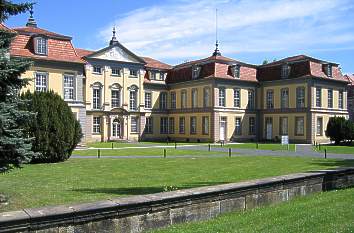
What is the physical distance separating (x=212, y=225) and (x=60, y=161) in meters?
18.0

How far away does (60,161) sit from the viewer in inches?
930

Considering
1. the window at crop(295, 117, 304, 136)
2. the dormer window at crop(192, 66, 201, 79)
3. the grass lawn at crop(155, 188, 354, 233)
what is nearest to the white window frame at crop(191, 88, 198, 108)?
the dormer window at crop(192, 66, 201, 79)

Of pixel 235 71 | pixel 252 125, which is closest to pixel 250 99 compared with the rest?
pixel 252 125

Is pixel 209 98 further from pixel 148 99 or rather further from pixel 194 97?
pixel 148 99

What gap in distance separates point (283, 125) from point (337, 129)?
759cm

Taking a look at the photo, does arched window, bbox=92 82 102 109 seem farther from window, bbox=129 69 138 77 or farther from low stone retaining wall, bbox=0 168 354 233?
low stone retaining wall, bbox=0 168 354 233

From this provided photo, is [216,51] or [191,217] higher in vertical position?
[216,51]

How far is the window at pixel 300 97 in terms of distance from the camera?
166 ft

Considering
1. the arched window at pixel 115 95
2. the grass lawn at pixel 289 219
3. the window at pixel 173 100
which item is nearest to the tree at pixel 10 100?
the grass lawn at pixel 289 219

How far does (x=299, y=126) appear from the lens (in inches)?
2009

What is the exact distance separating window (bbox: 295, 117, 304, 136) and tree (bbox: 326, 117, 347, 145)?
345cm

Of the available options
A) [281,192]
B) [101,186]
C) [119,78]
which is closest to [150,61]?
[119,78]

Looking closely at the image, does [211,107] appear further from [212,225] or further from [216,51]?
[212,225]

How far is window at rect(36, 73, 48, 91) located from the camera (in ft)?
127
